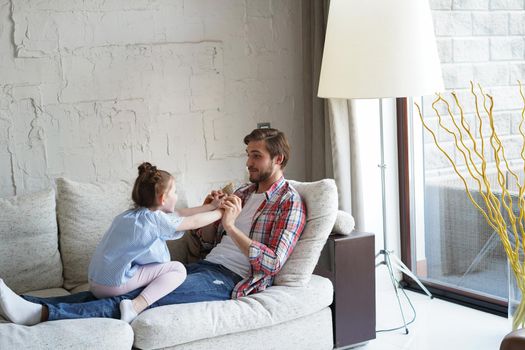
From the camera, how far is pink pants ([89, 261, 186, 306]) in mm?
3025

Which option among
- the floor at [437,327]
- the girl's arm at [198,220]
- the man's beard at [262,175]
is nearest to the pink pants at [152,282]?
the girl's arm at [198,220]

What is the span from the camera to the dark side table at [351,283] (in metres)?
3.44

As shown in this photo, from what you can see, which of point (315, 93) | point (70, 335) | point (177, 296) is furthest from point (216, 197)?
point (315, 93)

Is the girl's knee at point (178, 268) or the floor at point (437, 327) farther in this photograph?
the floor at point (437, 327)

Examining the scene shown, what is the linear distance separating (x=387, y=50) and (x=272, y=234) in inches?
38.7

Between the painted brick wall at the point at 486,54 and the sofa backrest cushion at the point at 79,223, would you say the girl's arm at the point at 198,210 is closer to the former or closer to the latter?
the sofa backrest cushion at the point at 79,223

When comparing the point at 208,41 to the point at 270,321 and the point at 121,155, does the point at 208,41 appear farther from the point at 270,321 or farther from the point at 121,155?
the point at 270,321

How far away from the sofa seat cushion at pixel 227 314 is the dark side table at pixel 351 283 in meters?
0.11

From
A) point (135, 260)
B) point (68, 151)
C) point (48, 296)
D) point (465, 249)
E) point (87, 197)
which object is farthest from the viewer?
point (465, 249)

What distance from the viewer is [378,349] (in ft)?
11.7

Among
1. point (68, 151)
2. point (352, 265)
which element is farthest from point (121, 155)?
point (352, 265)

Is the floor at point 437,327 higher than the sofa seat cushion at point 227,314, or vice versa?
the sofa seat cushion at point 227,314

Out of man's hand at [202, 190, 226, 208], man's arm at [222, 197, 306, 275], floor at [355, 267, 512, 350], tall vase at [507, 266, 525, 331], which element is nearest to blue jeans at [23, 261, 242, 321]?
man's arm at [222, 197, 306, 275]

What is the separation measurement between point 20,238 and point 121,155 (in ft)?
2.64
